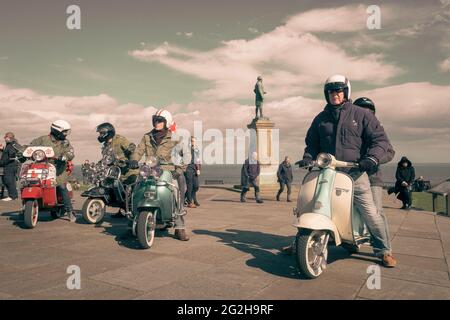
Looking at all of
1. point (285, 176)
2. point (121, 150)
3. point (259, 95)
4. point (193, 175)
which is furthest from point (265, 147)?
point (121, 150)

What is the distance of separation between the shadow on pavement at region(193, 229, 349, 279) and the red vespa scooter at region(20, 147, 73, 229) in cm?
299

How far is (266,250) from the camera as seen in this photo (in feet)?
17.6

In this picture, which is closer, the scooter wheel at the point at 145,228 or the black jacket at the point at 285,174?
the scooter wheel at the point at 145,228

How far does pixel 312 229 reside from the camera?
386cm

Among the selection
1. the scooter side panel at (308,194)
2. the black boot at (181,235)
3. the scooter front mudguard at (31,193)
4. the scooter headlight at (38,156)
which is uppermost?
the scooter headlight at (38,156)

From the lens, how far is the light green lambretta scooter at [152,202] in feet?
17.4

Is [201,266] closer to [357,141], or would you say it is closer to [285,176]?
[357,141]

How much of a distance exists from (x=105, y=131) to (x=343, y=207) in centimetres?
534

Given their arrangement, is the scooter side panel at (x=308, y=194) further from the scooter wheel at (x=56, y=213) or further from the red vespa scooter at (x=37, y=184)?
the scooter wheel at (x=56, y=213)

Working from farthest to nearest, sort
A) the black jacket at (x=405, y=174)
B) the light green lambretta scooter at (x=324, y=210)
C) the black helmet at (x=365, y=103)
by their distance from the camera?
the black jacket at (x=405, y=174)
the black helmet at (x=365, y=103)
the light green lambretta scooter at (x=324, y=210)

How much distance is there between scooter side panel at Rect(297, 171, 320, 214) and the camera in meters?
4.27

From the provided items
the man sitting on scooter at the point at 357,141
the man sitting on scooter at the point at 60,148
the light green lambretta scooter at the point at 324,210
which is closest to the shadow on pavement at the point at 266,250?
the light green lambretta scooter at the point at 324,210

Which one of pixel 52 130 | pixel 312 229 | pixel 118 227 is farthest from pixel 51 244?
pixel 312 229
